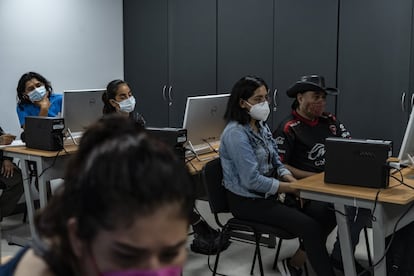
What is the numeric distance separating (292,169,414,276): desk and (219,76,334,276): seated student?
0.15 m

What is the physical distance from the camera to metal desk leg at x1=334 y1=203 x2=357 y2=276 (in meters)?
2.52

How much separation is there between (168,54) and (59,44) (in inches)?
39.9

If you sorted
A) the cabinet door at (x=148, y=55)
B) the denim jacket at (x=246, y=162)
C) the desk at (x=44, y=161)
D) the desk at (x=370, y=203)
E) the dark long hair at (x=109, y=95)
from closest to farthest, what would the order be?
the desk at (x=370, y=203)
the denim jacket at (x=246, y=162)
the desk at (x=44, y=161)
the dark long hair at (x=109, y=95)
the cabinet door at (x=148, y=55)

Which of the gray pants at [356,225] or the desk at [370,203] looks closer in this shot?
the desk at [370,203]

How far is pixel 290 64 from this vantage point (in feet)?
15.0

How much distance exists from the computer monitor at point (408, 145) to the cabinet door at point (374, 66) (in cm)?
125

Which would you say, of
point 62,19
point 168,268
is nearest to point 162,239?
point 168,268

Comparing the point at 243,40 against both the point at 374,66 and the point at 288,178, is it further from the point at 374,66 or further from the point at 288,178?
the point at 288,178

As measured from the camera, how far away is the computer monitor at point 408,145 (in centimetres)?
274

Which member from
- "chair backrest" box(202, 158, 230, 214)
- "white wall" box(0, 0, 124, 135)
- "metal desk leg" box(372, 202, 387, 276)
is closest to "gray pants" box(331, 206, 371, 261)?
"metal desk leg" box(372, 202, 387, 276)

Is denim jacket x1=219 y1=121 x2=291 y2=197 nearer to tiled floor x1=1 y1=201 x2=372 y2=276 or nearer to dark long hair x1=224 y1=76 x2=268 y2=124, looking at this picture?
dark long hair x1=224 y1=76 x2=268 y2=124

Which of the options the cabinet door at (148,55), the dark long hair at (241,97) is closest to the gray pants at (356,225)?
the dark long hair at (241,97)

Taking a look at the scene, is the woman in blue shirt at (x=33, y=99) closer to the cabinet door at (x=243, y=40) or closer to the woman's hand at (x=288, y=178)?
the cabinet door at (x=243, y=40)

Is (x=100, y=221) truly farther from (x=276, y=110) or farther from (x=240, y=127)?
(x=276, y=110)
